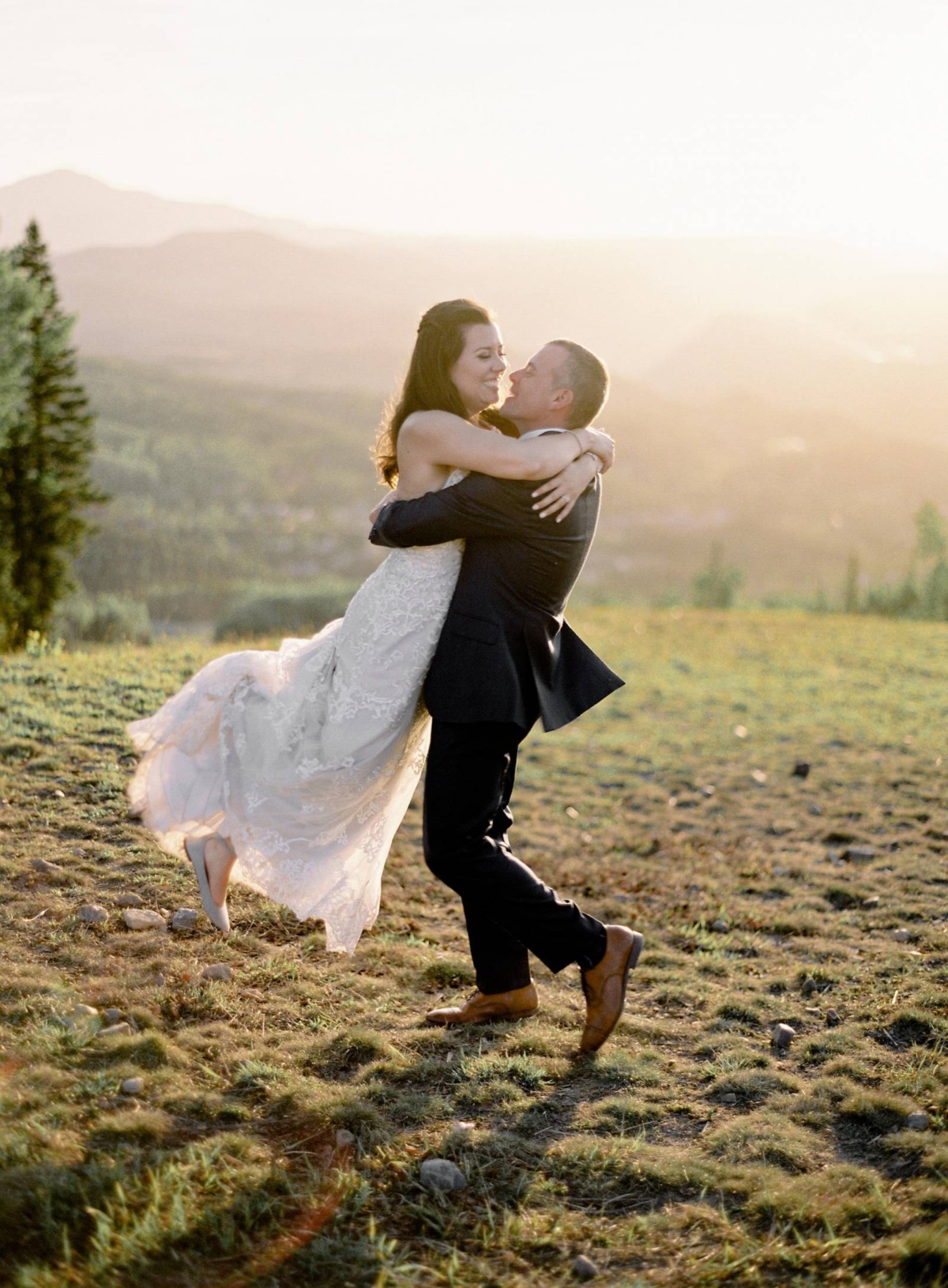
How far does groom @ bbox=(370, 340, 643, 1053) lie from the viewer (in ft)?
13.4

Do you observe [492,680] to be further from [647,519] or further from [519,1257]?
[647,519]

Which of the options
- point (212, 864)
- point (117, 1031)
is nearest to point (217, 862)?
point (212, 864)

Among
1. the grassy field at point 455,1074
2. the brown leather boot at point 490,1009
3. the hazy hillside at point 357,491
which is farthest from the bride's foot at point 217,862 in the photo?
the hazy hillside at point 357,491

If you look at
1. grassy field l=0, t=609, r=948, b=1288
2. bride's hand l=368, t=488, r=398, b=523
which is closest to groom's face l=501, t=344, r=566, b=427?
bride's hand l=368, t=488, r=398, b=523

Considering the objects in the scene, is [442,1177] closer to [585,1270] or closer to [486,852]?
[585,1270]

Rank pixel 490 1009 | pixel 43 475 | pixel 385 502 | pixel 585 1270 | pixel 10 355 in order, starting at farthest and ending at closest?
1. pixel 43 475
2. pixel 10 355
3. pixel 490 1009
4. pixel 385 502
5. pixel 585 1270

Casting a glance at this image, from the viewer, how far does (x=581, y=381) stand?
14.1 feet

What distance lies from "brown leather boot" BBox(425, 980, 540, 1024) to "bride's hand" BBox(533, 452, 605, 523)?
7.28ft

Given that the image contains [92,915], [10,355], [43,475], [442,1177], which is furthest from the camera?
[43,475]

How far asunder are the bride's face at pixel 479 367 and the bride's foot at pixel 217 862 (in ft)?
7.06

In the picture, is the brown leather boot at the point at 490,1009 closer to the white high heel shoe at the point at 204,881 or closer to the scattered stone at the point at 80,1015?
the white high heel shoe at the point at 204,881

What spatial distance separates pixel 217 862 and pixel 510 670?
5.19ft

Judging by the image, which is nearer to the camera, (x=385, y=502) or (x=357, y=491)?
(x=385, y=502)

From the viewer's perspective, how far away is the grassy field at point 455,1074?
3.00m
